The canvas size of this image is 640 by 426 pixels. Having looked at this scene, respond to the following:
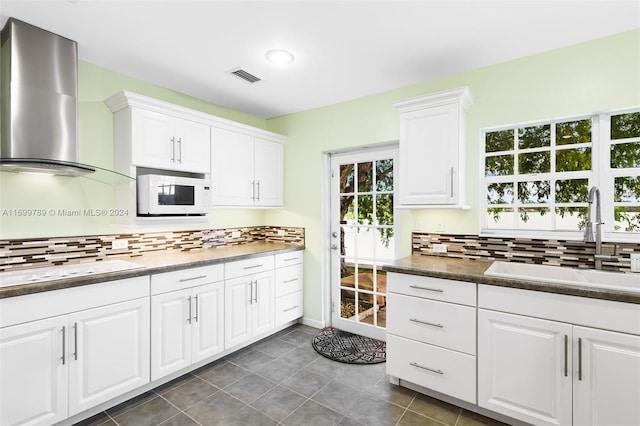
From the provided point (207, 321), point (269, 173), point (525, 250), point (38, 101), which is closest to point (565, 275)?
point (525, 250)

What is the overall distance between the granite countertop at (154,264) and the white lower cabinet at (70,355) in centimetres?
5

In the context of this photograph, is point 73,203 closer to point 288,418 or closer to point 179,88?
point 179,88

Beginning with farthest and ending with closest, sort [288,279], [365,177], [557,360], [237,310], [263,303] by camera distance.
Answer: [288,279], [365,177], [263,303], [237,310], [557,360]

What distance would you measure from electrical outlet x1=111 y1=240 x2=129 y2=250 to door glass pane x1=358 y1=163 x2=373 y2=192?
88.9 inches

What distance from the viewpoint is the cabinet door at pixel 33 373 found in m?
1.65

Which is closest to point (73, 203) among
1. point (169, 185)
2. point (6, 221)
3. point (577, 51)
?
point (6, 221)

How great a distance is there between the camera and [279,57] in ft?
7.86

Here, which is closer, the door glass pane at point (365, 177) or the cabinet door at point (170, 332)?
the cabinet door at point (170, 332)

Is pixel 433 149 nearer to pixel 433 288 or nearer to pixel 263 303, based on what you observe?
pixel 433 288

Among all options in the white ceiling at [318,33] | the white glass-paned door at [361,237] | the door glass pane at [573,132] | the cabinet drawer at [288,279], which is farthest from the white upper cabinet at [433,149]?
the cabinet drawer at [288,279]

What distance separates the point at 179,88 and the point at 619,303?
11.7 ft

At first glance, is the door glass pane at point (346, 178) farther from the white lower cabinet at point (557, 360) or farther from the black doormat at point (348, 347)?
the white lower cabinet at point (557, 360)

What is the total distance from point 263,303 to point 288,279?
43cm

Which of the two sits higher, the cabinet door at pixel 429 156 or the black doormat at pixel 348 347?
the cabinet door at pixel 429 156
